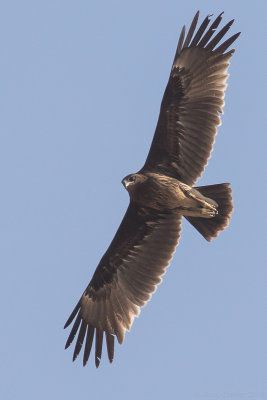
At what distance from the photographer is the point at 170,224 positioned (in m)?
13.9

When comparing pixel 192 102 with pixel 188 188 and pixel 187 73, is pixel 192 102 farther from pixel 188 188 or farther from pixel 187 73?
pixel 188 188

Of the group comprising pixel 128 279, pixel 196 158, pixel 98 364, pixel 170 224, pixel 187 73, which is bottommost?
pixel 98 364

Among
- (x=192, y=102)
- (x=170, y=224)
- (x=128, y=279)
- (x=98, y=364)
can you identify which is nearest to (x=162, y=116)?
(x=192, y=102)

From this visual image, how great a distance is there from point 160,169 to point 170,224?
806 mm

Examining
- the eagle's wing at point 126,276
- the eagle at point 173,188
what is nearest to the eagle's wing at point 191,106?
the eagle at point 173,188

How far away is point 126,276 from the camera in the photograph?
→ 14.0 m

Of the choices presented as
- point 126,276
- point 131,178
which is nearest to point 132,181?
point 131,178

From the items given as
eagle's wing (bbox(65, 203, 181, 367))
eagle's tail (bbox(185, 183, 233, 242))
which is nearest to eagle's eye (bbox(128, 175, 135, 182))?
eagle's wing (bbox(65, 203, 181, 367))

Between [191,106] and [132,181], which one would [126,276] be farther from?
[191,106]

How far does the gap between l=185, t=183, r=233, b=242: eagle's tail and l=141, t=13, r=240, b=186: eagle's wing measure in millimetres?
291

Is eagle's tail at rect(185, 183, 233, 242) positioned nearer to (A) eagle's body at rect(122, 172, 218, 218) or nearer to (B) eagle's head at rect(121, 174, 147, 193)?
(A) eagle's body at rect(122, 172, 218, 218)

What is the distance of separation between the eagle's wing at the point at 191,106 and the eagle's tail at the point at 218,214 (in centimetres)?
29

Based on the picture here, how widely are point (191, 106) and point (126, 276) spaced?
8.50 ft

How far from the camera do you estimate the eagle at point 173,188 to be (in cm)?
1341
